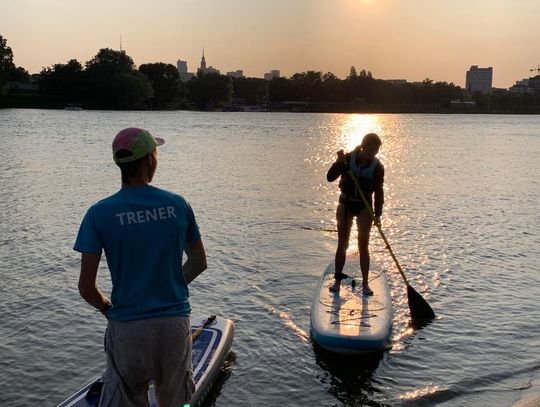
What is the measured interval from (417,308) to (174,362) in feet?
23.1

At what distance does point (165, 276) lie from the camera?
12.5ft

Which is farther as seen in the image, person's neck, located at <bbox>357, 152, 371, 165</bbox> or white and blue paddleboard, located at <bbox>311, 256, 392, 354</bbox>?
person's neck, located at <bbox>357, 152, 371, 165</bbox>

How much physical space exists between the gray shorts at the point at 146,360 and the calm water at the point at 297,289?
3.58 meters

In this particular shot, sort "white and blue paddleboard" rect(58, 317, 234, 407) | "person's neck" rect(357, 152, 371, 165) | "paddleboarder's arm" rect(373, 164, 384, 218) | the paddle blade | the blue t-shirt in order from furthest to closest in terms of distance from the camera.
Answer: the paddle blade
"paddleboarder's arm" rect(373, 164, 384, 218)
"person's neck" rect(357, 152, 371, 165)
"white and blue paddleboard" rect(58, 317, 234, 407)
the blue t-shirt

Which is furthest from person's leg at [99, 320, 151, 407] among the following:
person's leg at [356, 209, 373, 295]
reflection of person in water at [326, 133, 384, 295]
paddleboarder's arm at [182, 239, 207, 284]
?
person's leg at [356, 209, 373, 295]

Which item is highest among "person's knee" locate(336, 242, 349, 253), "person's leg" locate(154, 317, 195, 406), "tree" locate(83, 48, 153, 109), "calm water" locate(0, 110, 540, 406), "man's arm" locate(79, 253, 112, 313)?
A: "tree" locate(83, 48, 153, 109)

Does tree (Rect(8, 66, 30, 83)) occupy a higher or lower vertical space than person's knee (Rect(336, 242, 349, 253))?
higher

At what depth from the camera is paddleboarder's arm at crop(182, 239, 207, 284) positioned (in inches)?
162

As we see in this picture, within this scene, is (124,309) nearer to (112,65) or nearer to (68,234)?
(68,234)

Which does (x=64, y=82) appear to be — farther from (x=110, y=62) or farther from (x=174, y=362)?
(x=174, y=362)

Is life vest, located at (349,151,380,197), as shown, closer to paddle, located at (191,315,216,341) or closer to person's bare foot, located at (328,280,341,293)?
person's bare foot, located at (328,280,341,293)

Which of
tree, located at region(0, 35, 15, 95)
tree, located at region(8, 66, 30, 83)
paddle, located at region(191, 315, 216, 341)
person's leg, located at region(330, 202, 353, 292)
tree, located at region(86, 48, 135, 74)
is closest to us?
paddle, located at region(191, 315, 216, 341)

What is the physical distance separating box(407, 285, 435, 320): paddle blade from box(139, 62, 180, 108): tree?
161 m

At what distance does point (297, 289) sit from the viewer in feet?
38.5
